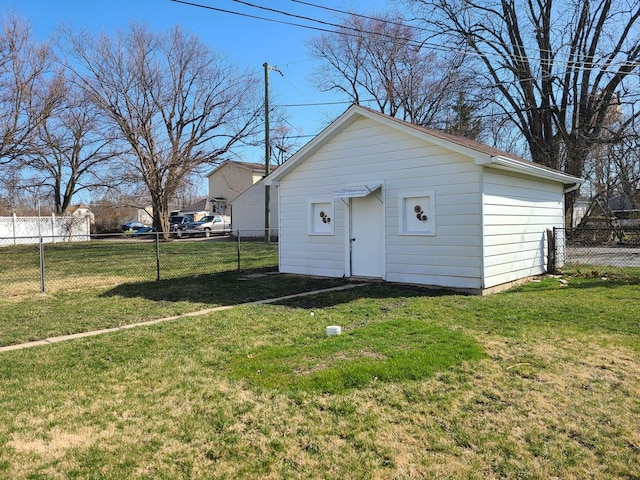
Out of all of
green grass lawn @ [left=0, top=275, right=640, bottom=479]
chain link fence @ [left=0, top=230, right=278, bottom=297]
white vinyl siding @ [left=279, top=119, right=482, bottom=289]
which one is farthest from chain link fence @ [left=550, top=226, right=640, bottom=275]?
chain link fence @ [left=0, top=230, right=278, bottom=297]

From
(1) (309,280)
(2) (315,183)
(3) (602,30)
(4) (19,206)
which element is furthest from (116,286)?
(4) (19,206)

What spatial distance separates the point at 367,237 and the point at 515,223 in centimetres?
313

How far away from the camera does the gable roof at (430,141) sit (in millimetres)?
8352

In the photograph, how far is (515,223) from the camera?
972cm

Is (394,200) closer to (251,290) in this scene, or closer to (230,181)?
(251,290)

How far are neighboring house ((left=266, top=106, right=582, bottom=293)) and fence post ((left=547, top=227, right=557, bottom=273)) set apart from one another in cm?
18

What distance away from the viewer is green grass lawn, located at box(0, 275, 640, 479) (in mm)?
2750

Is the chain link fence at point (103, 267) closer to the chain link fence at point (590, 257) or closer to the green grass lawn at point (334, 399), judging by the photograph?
the green grass lawn at point (334, 399)

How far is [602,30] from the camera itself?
830 inches

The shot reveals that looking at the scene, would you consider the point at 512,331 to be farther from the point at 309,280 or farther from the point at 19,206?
the point at 19,206

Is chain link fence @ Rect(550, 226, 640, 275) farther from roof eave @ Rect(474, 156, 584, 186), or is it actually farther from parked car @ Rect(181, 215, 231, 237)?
parked car @ Rect(181, 215, 231, 237)

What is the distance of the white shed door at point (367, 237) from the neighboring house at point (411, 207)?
0.02 metres

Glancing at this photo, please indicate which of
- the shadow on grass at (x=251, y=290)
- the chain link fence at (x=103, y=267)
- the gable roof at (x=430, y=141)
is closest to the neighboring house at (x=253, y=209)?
the chain link fence at (x=103, y=267)

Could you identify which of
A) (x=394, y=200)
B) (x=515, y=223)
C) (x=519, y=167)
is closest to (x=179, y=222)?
(x=394, y=200)
